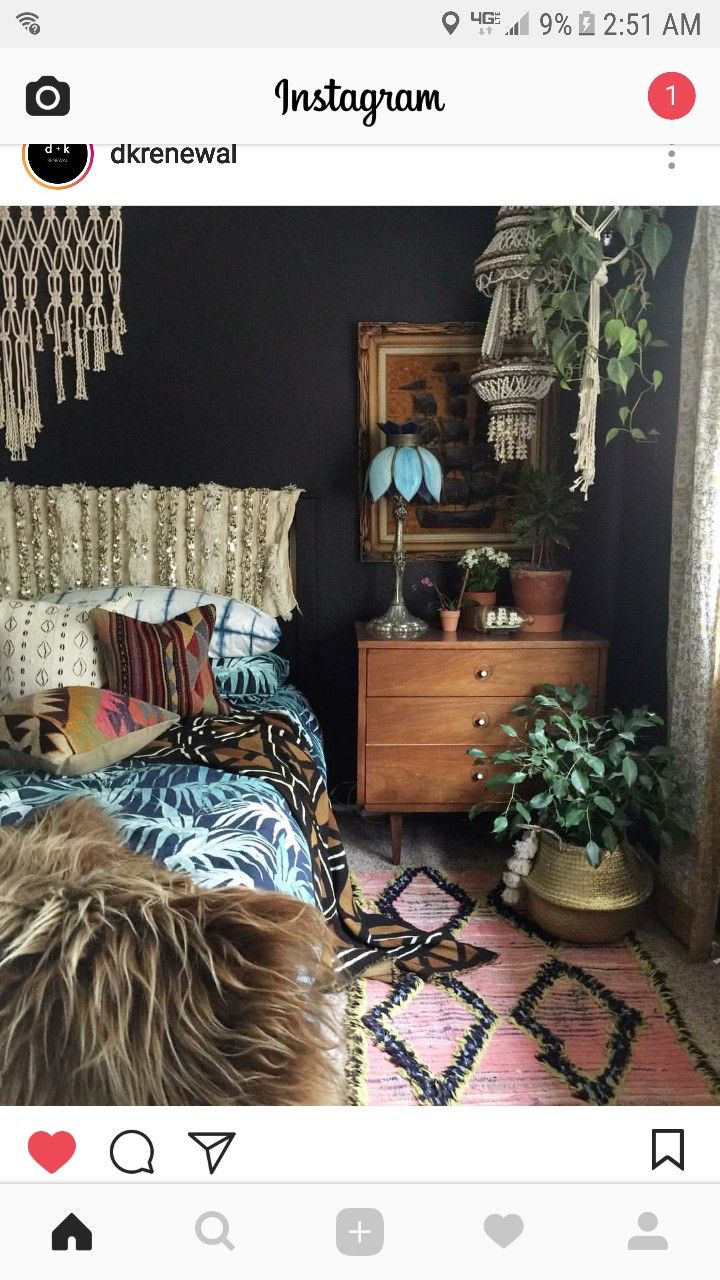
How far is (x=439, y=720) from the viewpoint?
7.97 feet

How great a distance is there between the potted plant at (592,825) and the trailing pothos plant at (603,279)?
2.55 feet

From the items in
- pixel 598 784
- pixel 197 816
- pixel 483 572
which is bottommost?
pixel 598 784

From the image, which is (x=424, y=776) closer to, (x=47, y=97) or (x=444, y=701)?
(x=444, y=701)

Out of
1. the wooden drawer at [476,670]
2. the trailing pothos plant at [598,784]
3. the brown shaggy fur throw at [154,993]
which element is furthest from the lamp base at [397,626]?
the brown shaggy fur throw at [154,993]

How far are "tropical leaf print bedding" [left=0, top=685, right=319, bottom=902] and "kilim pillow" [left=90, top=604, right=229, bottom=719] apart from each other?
0.34 meters

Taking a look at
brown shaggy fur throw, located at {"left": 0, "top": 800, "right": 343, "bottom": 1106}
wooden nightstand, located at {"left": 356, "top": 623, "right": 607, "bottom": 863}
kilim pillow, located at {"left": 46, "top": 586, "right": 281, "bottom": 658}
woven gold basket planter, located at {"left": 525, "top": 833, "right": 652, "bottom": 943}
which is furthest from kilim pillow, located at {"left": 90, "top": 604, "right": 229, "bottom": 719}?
brown shaggy fur throw, located at {"left": 0, "top": 800, "right": 343, "bottom": 1106}

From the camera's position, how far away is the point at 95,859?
108cm

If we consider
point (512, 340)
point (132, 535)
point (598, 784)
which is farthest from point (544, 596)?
point (132, 535)

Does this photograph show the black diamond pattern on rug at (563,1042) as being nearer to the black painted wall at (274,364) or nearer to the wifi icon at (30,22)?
the black painted wall at (274,364)

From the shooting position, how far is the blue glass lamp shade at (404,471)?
2.48 metres
